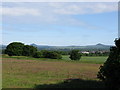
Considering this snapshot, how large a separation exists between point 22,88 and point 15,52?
55.7 m

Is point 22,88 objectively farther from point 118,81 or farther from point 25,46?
point 25,46

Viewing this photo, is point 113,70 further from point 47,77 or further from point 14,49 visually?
point 14,49

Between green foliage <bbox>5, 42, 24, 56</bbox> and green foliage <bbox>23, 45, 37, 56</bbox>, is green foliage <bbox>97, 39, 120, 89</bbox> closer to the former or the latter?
green foliage <bbox>23, 45, 37, 56</bbox>

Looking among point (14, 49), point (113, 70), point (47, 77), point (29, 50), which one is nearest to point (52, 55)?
point (29, 50)

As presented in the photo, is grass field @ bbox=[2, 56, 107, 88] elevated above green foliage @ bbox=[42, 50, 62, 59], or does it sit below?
below

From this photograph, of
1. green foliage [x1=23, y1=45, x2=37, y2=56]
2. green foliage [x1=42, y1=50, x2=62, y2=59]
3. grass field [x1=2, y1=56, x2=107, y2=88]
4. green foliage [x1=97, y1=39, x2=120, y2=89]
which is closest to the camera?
green foliage [x1=97, y1=39, x2=120, y2=89]

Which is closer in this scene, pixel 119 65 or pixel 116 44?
pixel 119 65

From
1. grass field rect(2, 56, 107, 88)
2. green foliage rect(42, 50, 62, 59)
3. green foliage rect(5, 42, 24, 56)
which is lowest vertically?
grass field rect(2, 56, 107, 88)

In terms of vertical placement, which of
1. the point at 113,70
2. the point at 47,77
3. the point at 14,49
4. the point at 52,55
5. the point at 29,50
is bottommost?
the point at 47,77

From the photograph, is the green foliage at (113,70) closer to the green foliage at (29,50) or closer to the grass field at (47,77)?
the grass field at (47,77)

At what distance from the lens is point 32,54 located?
69438 mm

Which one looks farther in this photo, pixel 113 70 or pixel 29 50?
pixel 29 50

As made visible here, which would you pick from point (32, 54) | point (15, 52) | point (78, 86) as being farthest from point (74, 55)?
point (78, 86)

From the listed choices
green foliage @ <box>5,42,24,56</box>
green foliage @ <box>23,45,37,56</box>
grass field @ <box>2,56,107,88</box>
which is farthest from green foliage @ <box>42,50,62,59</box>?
grass field @ <box>2,56,107,88</box>
